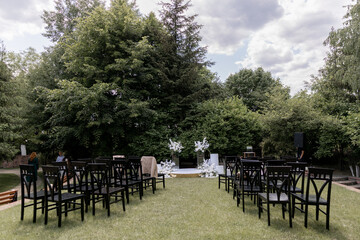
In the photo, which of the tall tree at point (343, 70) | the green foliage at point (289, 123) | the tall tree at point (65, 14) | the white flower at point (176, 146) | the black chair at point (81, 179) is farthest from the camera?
the tall tree at point (65, 14)

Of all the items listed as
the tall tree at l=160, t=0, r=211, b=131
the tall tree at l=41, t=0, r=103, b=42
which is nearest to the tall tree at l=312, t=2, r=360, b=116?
the tall tree at l=160, t=0, r=211, b=131

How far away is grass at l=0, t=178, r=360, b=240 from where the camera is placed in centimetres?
359

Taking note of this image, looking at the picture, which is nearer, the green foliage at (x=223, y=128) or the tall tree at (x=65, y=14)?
the green foliage at (x=223, y=128)

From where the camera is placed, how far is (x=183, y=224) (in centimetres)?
407

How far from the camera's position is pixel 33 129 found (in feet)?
49.3

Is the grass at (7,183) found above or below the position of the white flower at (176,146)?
below

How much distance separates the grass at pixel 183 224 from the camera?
359 cm

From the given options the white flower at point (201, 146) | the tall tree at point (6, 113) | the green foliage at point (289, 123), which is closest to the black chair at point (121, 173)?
the white flower at point (201, 146)

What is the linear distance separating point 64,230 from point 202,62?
1212cm

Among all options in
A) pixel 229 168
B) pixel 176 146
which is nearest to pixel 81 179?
pixel 229 168

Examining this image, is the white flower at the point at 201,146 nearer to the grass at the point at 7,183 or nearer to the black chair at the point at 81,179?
the black chair at the point at 81,179

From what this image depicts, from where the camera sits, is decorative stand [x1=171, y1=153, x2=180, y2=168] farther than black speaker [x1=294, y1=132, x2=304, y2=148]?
Yes

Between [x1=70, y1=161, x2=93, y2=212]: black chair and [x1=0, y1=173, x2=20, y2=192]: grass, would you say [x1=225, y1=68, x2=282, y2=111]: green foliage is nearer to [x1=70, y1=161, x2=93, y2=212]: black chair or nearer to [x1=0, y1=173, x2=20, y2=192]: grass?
[x1=0, y1=173, x2=20, y2=192]: grass

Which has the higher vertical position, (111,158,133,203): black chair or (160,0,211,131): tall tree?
(160,0,211,131): tall tree
